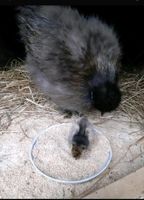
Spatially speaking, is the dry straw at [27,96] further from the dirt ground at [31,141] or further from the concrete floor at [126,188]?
the concrete floor at [126,188]

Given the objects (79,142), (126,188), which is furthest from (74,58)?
(126,188)

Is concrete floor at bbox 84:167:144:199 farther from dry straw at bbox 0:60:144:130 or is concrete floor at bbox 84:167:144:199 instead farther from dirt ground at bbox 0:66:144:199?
dry straw at bbox 0:60:144:130

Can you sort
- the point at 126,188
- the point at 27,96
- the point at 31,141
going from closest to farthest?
the point at 126,188 < the point at 31,141 < the point at 27,96

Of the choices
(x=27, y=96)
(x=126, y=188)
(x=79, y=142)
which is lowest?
(x=27, y=96)

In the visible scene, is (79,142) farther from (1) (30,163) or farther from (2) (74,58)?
(2) (74,58)

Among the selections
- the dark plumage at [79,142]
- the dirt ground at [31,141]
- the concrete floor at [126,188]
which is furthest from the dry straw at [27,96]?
the concrete floor at [126,188]

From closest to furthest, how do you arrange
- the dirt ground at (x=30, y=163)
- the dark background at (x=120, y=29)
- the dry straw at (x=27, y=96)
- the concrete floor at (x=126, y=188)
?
the concrete floor at (x=126, y=188) < the dirt ground at (x=30, y=163) < the dry straw at (x=27, y=96) < the dark background at (x=120, y=29)

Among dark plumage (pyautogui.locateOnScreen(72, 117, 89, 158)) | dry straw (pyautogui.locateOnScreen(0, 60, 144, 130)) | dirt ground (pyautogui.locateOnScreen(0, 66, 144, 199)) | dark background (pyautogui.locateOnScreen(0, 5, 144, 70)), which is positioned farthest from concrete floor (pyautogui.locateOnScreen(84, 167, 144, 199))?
dark background (pyautogui.locateOnScreen(0, 5, 144, 70))
